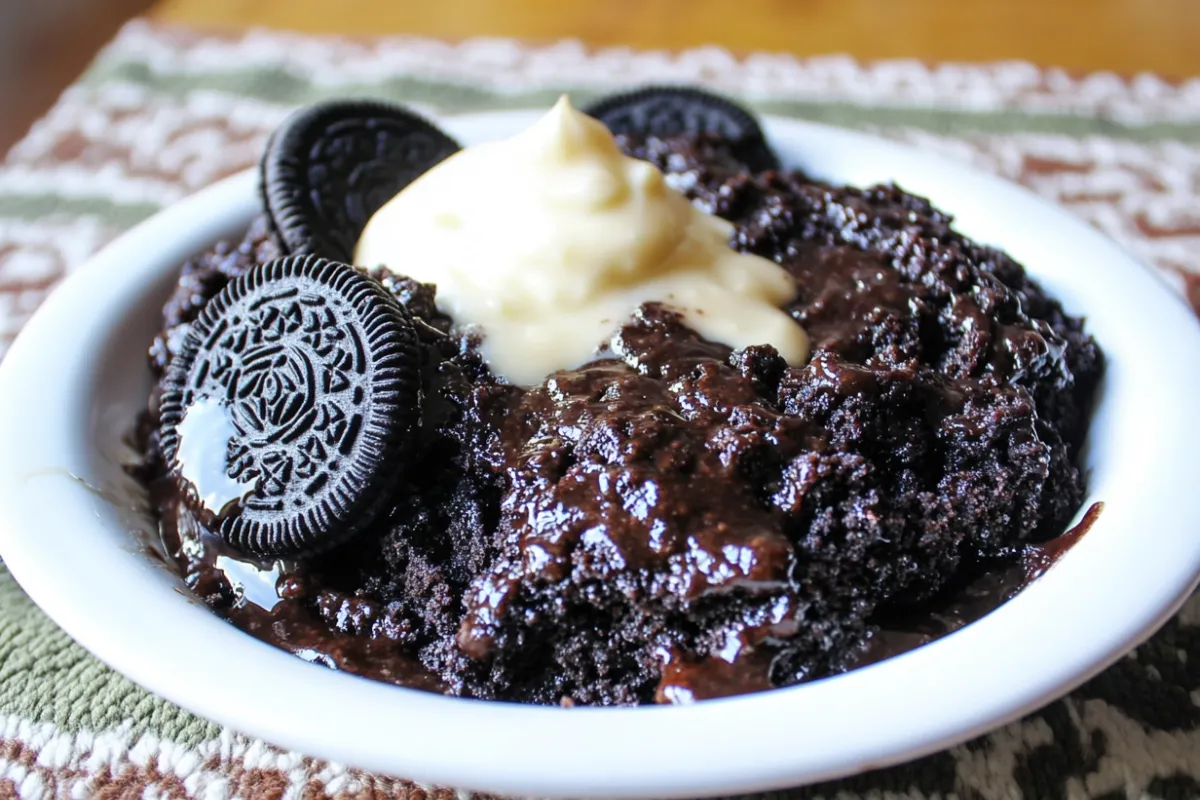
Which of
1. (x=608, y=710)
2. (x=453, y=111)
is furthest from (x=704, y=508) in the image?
(x=453, y=111)

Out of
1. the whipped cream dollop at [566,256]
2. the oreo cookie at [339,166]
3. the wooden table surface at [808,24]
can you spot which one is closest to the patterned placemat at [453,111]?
the wooden table surface at [808,24]

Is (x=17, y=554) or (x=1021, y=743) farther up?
(x=1021, y=743)

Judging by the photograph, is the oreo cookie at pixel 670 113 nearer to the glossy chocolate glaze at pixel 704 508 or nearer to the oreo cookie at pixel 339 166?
the oreo cookie at pixel 339 166

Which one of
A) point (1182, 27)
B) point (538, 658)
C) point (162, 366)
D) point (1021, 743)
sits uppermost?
point (1182, 27)

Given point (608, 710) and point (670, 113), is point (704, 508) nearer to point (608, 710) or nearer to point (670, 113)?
point (608, 710)

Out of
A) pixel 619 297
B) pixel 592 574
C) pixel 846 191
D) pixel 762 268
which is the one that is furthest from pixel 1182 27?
pixel 592 574

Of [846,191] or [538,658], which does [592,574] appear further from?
[846,191]

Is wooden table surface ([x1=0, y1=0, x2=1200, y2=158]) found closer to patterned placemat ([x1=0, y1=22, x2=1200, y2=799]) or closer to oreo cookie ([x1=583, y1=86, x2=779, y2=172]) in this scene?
patterned placemat ([x1=0, y1=22, x2=1200, y2=799])
